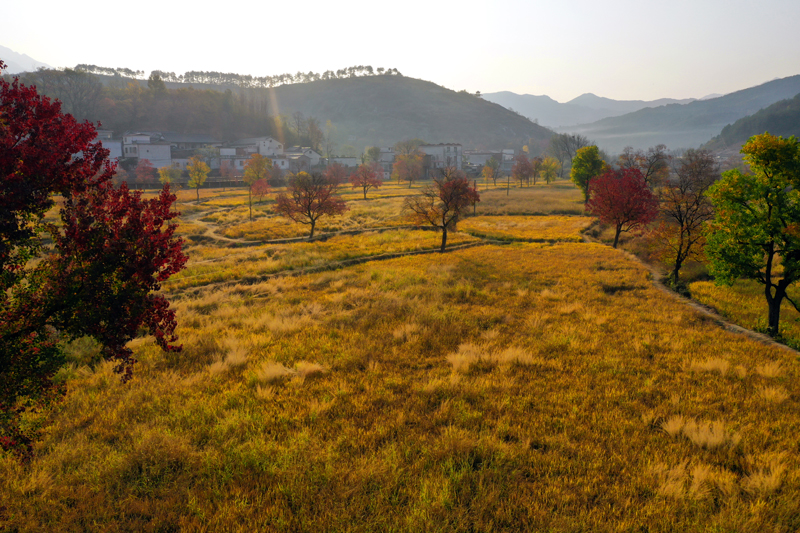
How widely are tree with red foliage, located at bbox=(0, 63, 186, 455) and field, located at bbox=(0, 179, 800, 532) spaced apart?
1.08m

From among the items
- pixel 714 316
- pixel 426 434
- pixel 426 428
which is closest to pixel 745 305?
pixel 714 316

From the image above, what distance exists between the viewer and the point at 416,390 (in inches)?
380

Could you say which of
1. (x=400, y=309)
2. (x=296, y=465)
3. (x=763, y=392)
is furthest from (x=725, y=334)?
(x=296, y=465)

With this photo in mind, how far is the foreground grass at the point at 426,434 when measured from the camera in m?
5.82

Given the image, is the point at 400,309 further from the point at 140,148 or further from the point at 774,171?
the point at 140,148

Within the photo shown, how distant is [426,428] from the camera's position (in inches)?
316

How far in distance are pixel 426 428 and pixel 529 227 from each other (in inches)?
1874

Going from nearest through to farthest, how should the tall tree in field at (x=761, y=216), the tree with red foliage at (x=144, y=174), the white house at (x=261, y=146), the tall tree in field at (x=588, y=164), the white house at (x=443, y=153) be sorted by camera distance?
the tall tree in field at (x=761, y=216) → the tall tree in field at (x=588, y=164) → the tree with red foliage at (x=144, y=174) → the white house at (x=261, y=146) → the white house at (x=443, y=153)

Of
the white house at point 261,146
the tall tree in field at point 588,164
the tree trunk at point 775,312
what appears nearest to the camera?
the tree trunk at point 775,312

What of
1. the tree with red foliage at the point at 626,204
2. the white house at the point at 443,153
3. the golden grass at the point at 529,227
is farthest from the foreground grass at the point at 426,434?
the white house at the point at 443,153

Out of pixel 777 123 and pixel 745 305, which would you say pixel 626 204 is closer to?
pixel 745 305

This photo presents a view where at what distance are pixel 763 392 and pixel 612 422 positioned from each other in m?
4.89

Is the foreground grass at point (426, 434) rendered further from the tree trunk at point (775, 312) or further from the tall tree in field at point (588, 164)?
the tall tree in field at point (588, 164)

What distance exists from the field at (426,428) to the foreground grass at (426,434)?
41 mm
